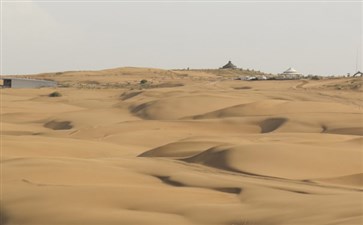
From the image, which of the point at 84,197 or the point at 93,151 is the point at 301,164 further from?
the point at 93,151

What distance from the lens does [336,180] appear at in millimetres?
9344

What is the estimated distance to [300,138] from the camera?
14.4 metres

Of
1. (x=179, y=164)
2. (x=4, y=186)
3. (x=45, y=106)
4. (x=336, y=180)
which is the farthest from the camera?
(x=45, y=106)

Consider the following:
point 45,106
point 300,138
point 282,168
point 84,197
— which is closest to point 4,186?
point 84,197

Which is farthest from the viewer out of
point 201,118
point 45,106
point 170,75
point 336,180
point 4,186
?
point 170,75

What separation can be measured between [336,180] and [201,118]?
15041 millimetres

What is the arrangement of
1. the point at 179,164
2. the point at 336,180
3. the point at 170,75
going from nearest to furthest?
the point at 336,180
the point at 179,164
the point at 170,75

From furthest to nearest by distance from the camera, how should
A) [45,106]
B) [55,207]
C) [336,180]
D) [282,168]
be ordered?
[45,106] → [282,168] → [336,180] → [55,207]

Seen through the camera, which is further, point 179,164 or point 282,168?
point 179,164

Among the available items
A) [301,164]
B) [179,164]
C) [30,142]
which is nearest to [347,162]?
[301,164]

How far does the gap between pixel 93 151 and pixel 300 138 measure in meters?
4.51

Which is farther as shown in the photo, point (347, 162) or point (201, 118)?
point (201, 118)

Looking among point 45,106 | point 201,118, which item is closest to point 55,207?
point 201,118

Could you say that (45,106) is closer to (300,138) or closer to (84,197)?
(300,138)
